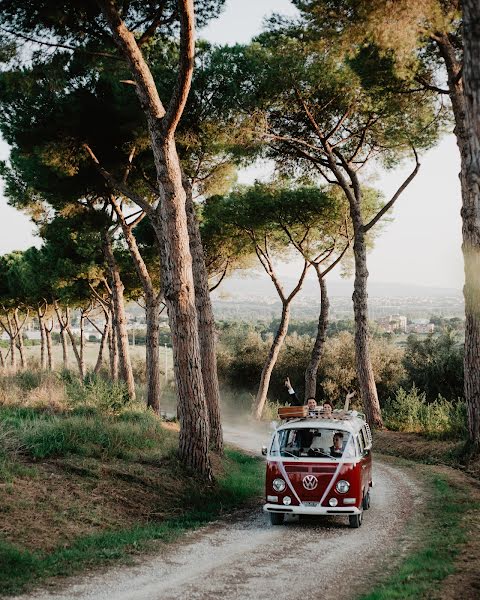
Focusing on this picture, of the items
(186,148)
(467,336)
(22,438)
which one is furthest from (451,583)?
(186,148)

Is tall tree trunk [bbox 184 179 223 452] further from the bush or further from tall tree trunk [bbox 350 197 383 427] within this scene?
tall tree trunk [bbox 350 197 383 427]

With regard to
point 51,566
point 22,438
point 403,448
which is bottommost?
point 403,448

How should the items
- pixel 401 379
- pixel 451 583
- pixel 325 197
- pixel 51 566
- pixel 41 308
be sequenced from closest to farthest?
1. pixel 451 583
2. pixel 51 566
3. pixel 325 197
4. pixel 401 379
5. pixel 41 308

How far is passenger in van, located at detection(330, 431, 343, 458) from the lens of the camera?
10.8m

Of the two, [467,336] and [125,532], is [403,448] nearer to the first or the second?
[467,336]

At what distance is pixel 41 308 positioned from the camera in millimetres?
45344

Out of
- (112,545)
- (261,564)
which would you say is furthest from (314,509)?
(112,545)

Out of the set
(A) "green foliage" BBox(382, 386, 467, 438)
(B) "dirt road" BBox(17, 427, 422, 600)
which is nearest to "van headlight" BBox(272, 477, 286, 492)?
(B) "dirt road" BBox(17, 427, 422, 600)

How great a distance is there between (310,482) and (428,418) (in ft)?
35.9

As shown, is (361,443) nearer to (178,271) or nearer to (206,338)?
(178,271)

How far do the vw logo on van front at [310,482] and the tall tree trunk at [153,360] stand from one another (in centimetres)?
1080

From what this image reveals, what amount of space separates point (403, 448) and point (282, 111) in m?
11.0

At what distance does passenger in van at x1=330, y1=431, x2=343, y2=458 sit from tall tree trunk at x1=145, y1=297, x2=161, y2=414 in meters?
10.4

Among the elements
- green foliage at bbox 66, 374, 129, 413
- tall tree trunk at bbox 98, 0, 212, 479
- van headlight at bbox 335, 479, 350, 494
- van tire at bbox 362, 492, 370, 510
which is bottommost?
van tire at bbox 362, 492, 370, 510
